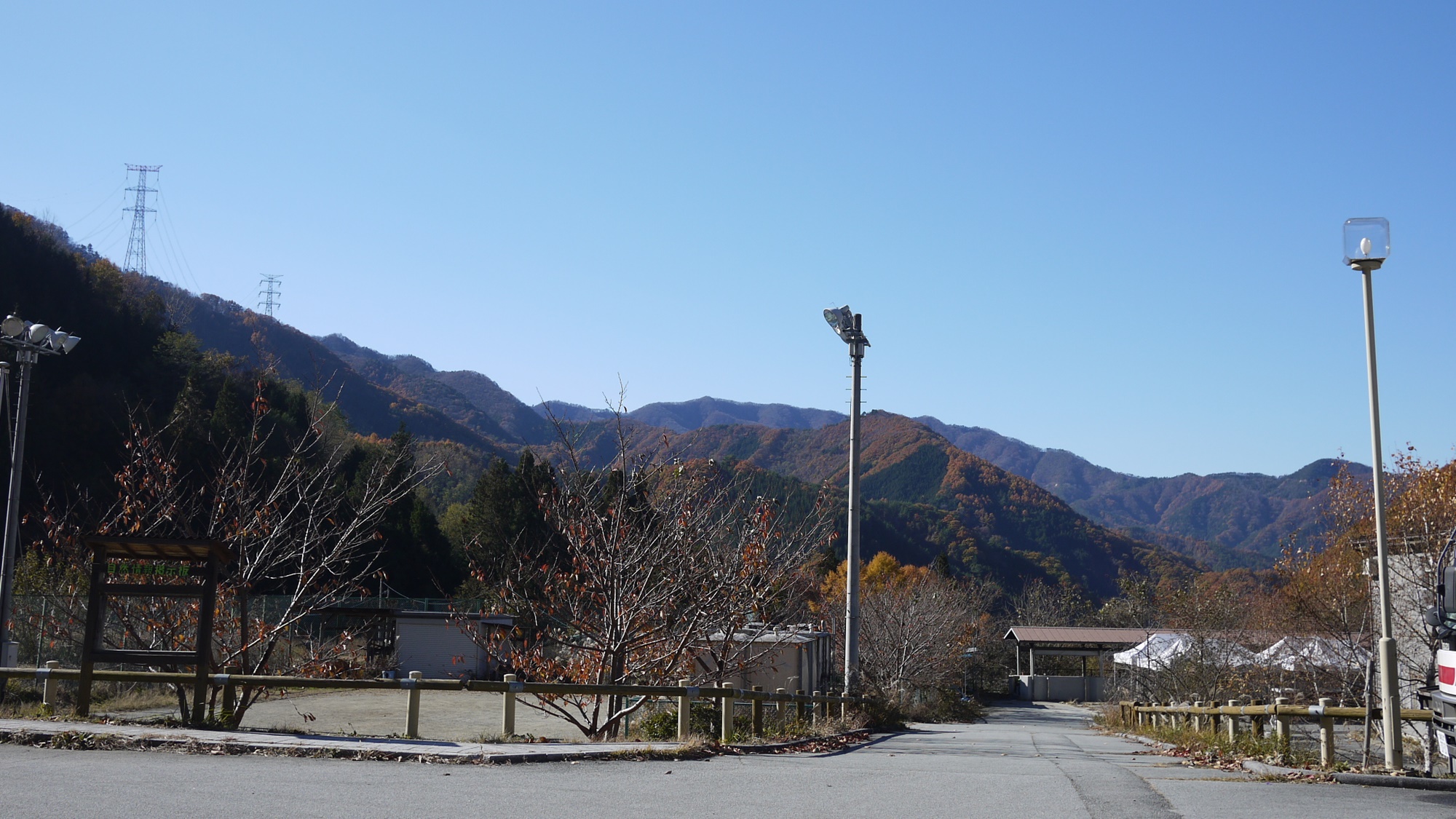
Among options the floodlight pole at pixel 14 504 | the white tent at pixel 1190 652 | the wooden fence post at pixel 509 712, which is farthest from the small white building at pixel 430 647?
the wooden fence post at pixel 509 712

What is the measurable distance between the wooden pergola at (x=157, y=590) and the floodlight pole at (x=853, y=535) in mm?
10794

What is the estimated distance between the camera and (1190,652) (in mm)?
30109

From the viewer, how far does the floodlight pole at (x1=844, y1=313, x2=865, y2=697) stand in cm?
2011

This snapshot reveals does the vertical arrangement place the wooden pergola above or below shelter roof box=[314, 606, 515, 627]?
above

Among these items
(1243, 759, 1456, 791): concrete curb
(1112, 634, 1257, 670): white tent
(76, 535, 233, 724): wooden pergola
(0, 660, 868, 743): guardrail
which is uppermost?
(76, 535, 233, 724): wooden pergola

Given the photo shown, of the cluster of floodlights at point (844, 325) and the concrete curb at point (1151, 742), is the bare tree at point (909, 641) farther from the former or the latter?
the cluster of floodlights at point (844, 325)

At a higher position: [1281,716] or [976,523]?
[976,523]

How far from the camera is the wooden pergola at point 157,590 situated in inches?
492

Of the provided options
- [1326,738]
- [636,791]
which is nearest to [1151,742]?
[1326,738]

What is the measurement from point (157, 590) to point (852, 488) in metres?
12.0

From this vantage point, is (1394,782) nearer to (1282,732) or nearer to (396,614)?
(1282,732)

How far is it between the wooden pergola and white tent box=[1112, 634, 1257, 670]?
25037 mm

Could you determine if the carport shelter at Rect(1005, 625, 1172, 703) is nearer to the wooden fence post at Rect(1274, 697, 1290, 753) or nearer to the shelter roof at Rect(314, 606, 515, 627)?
the shelter roof at Rect(314, 606, 515, 627)

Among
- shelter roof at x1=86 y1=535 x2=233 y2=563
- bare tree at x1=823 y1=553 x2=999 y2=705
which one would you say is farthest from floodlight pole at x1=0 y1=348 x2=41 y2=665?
bare tree at x1=823 y1=553 x2=999 y2=705
